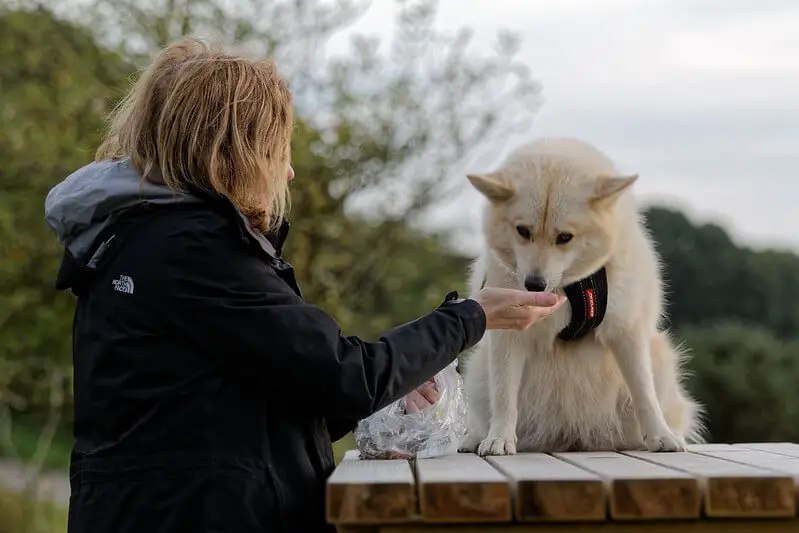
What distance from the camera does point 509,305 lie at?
2791mm

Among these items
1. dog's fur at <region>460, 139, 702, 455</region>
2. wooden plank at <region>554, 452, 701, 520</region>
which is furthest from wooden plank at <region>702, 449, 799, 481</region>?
dog's fur at <region>460, 139, 702, 455</region>

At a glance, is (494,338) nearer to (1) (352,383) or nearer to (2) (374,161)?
(1) (352,383)

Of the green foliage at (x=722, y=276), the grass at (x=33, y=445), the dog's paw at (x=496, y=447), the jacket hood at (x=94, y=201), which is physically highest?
the jacket hood at (x=94, y=201)

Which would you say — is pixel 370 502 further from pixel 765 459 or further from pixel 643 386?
pixel 643 386

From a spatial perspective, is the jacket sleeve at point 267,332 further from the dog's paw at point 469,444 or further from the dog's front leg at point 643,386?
the dog's front leg at point 643,386

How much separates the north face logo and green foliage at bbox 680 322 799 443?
881 cm

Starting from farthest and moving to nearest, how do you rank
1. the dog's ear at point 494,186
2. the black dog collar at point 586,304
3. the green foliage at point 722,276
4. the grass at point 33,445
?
the green foliage at point 722,276 < the grass at point 33,445 < the dog's ear at point 494,186 < the black dog collar at point 586,304

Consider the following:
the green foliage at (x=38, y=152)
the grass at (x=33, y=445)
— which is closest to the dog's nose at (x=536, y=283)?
the green foliage at (x=38, y=152)

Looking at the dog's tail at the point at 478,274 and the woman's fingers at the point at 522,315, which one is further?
the dog's tail at the point at 478,274

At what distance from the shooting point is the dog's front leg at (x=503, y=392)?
336 centimetres

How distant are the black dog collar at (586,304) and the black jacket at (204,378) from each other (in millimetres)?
1235

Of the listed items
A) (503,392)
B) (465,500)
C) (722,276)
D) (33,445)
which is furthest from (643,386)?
(722,276)

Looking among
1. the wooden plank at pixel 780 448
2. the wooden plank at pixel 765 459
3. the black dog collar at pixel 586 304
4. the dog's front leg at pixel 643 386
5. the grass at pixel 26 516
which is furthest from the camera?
the grass at pixel 26 516

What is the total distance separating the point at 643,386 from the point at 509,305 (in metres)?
0.95
